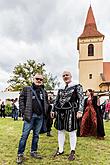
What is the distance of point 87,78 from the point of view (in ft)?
171

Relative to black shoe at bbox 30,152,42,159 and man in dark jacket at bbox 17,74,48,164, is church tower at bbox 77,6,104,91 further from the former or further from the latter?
man in dark jacket at bbox 17,74,48,164

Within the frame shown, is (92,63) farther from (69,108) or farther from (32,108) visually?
(32,108)

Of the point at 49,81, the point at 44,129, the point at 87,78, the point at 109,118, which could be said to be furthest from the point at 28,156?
the point at 49,81

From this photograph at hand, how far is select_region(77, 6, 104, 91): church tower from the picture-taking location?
2056 inches

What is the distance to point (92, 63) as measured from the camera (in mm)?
52500

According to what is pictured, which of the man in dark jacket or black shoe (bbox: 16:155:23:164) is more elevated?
the man in dark jacket

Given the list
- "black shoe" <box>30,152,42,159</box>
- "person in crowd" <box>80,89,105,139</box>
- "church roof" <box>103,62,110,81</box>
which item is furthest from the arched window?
"black shoe" <box>30,152,42,159</box>

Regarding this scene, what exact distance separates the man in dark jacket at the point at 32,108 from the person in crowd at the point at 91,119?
11.6ft

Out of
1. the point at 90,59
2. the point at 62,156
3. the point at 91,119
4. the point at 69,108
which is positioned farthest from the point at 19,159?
the point at 90,59

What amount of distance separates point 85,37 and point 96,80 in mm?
8277

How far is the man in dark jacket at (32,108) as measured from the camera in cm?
575

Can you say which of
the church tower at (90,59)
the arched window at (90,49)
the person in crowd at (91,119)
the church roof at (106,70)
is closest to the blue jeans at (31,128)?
the person in crowd at (91,119)

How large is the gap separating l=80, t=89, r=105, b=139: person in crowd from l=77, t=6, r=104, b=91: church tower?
138ft

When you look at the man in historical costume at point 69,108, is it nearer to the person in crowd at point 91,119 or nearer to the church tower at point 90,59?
→ the person in crowd at point 91,119
